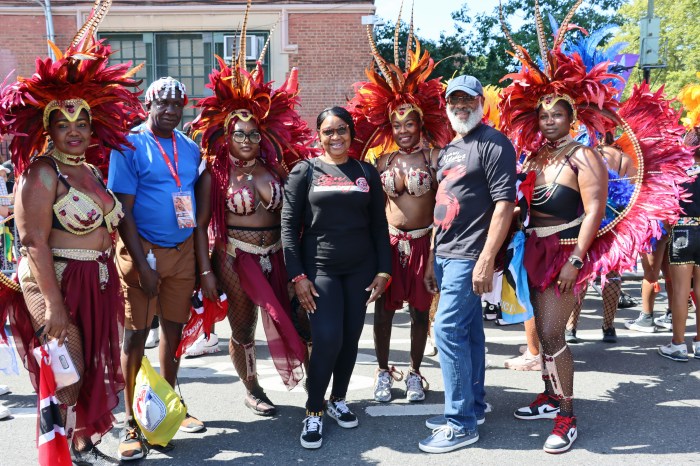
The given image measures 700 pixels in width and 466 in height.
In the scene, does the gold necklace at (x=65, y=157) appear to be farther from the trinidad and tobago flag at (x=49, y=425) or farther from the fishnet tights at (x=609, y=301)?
the fishnet tights at (x=609, y=301)

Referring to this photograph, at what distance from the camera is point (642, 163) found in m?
4.14

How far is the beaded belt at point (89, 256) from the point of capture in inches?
127

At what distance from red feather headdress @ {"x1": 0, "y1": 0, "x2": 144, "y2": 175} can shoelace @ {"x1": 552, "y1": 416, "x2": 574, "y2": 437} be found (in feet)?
9.77

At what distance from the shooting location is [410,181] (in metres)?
4.23

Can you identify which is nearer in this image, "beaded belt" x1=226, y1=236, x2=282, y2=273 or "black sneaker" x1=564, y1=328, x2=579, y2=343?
"beaded belt" x1=226, y1=236, x2=282, y2=273

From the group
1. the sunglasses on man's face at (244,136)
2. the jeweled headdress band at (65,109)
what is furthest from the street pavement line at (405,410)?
the jeweled headdress band at (65,109)

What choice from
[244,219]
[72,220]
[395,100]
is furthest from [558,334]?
[72,220]

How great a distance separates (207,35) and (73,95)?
11.8 metres

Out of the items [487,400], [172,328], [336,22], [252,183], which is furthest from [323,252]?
[336,22]

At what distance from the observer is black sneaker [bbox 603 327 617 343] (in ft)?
19.5

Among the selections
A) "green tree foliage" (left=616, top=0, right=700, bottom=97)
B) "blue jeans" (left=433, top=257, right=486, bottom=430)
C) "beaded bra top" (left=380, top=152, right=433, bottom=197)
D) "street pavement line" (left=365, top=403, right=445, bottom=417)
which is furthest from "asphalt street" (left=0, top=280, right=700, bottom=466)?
"green tree foliage" (left=616, top=0, right=700, bottom=97)

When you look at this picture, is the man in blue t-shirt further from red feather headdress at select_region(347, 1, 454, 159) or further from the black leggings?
red feather headdress at select_region(347, 1, 454, 159)

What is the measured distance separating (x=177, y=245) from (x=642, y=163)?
3057 mm

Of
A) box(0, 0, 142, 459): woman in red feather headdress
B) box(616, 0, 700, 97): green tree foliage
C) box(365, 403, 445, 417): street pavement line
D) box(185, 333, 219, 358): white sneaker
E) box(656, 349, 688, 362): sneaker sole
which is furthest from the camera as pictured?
box(616, 0, 700, 97): green tree foliage
